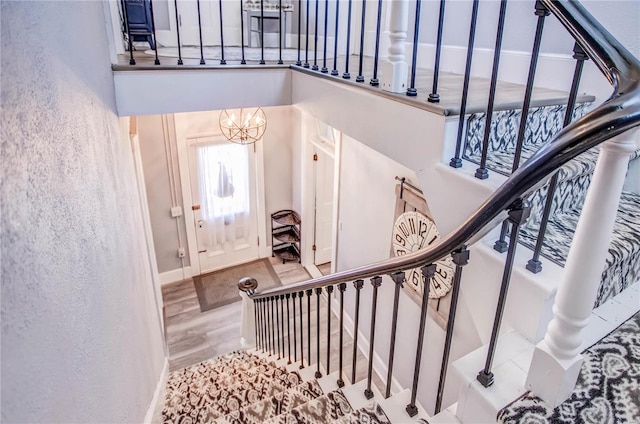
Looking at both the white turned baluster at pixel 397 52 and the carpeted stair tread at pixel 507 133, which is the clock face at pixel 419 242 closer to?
the carpeted stair tread at pixel 507 133

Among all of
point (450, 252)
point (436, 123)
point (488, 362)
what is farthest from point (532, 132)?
point (488, 362)

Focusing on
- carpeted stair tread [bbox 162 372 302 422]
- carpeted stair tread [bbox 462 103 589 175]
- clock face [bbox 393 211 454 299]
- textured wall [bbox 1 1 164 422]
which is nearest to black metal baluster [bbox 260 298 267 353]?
carpeted stair tread [bbox 162 372 302 422]

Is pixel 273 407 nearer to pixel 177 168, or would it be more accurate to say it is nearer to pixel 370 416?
pixel 370 416

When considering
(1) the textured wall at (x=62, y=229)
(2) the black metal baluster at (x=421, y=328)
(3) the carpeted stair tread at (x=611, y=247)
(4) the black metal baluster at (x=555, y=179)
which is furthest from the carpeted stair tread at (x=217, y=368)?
(4) the black metal baluster at (x=555, y=179)

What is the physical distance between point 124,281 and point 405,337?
2408 mm

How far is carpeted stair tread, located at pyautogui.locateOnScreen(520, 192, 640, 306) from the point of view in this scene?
1.32 meters

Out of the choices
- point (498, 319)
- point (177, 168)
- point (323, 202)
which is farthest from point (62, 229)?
point (323, 202)

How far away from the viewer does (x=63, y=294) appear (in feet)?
4.46

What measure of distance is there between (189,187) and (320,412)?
4.37 meters

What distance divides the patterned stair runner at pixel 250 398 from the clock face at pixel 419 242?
123 cm

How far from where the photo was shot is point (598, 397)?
43.0 inches

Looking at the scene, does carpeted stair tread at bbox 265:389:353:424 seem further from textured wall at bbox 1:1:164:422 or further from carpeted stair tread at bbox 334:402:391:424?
textured wall at bbox 1:1:164:422

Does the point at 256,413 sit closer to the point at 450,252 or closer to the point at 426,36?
the point at 450,252

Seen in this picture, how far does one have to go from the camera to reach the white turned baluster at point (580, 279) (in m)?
0.85
